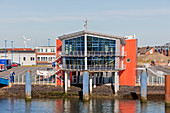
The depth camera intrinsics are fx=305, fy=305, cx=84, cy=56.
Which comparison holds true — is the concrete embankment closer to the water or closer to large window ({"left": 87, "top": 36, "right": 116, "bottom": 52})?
the water

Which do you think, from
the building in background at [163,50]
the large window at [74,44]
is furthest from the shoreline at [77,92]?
the building in background at [163,50]

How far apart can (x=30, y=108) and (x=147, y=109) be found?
1907 centimetres

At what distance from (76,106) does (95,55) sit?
11.7 metres

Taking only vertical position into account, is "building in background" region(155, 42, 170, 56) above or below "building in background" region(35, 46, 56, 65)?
above

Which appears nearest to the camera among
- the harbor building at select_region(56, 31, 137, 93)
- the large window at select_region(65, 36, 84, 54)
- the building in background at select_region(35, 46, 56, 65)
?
the harbor building at select_region(56, 31, 137, 93)

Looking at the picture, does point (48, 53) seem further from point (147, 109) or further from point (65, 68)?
point (147, 109)

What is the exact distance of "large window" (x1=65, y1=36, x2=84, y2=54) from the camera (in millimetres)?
59031

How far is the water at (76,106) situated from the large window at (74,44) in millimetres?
10214

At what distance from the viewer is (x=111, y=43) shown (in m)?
59.5

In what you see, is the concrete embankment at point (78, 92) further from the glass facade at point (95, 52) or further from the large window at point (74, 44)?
the large window at point (74, 44)

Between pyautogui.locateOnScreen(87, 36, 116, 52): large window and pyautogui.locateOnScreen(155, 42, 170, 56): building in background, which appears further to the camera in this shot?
pyautogui.locateOnScreen(155, 42, 170, 56): building in background

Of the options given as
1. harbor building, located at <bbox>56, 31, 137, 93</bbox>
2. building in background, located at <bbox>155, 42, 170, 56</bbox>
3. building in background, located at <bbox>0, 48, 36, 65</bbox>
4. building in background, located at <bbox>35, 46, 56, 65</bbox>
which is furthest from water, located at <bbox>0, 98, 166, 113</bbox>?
building in background, located at <bbox>155, 42, 170, 56</bbox>

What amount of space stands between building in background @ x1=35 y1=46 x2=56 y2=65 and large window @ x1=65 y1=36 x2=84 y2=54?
53.6 m

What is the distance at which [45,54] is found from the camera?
4537 inches
